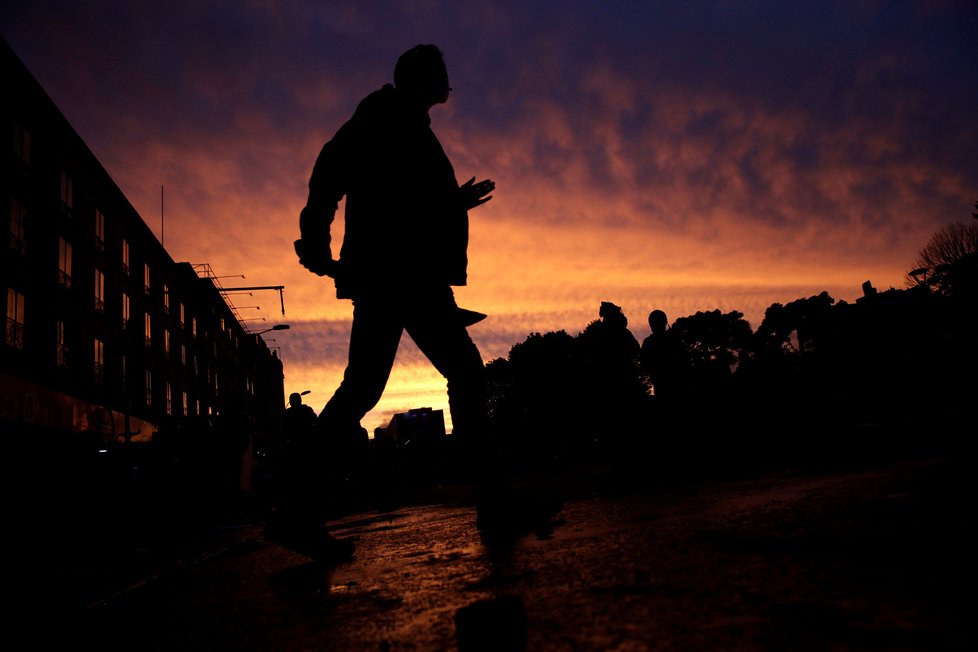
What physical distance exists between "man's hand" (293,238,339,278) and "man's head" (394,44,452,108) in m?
0.93

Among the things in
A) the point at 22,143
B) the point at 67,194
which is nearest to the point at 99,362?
the point at 67,194

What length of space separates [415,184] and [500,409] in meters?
70.9

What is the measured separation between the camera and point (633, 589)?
5.49 feet

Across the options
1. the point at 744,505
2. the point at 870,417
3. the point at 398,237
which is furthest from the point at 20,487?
the point at 870,417

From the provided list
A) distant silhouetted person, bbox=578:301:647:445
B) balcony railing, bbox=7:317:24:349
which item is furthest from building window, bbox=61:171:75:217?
distant silhouetted person, bbox=578:301:647:445

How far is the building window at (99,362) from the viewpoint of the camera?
27.6 metres

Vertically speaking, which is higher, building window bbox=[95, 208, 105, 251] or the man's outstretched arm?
building window bbox=[95, 208, 105, 251]

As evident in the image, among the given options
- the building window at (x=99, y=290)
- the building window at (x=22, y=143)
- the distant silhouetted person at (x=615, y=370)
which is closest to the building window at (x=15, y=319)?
the building window at (x=22, y=143)

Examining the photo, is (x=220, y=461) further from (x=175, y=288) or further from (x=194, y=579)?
(x=175, y=288)

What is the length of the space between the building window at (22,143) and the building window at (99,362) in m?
8.14

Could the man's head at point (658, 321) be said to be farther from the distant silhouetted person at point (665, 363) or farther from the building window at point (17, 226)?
the building window at point (17, 226)

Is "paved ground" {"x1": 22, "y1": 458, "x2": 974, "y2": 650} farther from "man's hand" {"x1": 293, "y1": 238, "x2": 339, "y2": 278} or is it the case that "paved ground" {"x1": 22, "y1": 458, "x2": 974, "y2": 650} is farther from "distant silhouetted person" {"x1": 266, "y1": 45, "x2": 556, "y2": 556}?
"man's hand" {"x1": 293, "y1": 238, "x2": 339, "y2": 278}

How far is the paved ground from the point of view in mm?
1243

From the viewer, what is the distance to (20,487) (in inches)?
208
